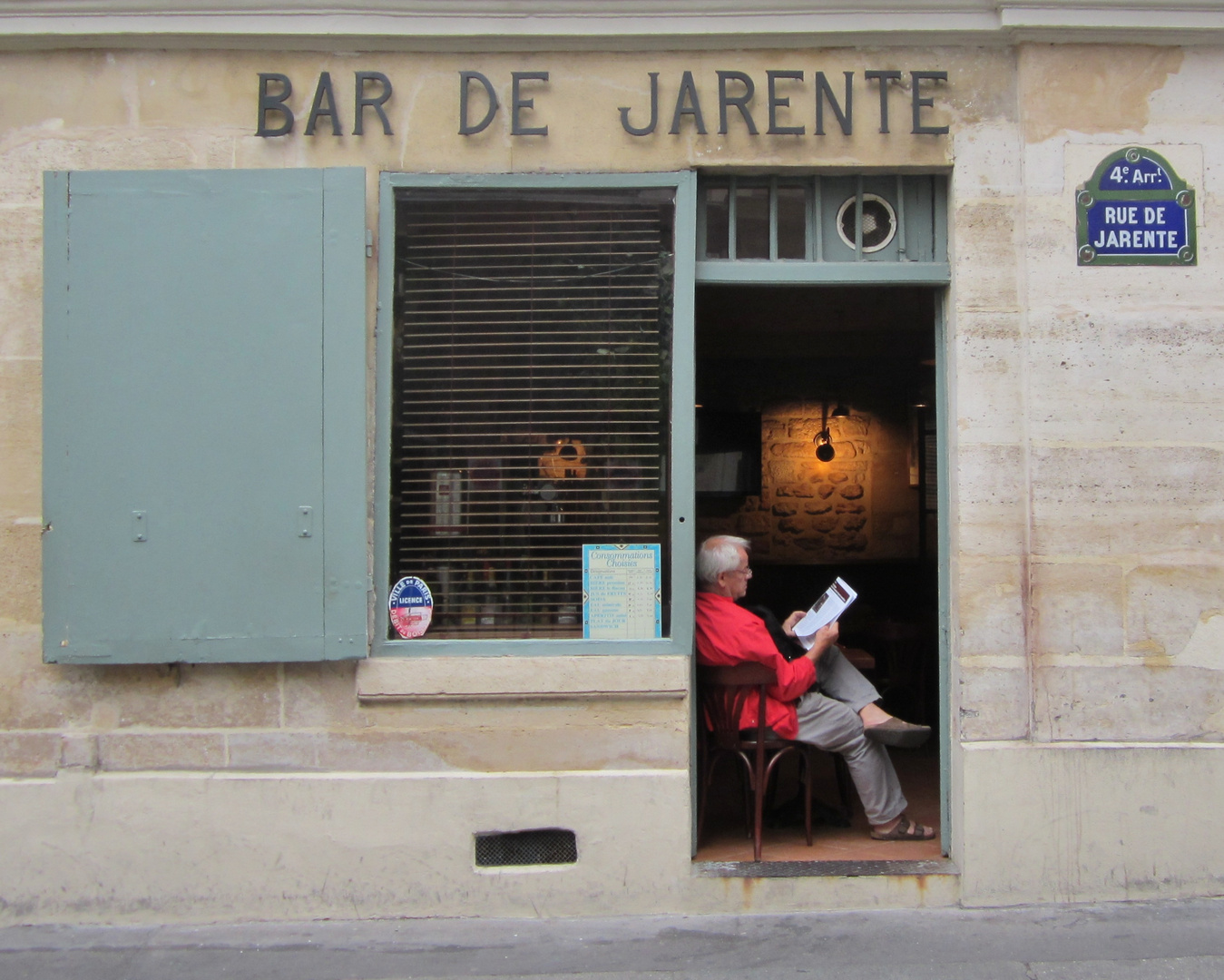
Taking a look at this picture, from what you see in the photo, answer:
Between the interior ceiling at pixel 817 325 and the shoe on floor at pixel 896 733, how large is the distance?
3.84 m

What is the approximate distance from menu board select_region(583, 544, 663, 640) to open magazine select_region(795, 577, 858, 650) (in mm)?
723

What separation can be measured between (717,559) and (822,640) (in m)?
0.59

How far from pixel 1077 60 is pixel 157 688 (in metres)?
4.62

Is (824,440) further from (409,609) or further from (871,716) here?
(409,609)

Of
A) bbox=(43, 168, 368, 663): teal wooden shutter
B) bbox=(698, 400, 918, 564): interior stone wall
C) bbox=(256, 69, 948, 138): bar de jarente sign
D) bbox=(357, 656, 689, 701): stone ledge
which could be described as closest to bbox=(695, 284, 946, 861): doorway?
bbox=(698, 400, 918, 564): interior stone wall

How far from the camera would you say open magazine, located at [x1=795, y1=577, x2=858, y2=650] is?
4.59 metres

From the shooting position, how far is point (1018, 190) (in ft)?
14.5

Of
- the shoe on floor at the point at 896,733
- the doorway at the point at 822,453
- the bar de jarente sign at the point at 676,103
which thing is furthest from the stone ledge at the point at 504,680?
the doorway at the point at 822,453

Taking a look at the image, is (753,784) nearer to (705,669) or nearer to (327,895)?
(705,669)

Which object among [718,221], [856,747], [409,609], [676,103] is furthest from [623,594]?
[676,103]

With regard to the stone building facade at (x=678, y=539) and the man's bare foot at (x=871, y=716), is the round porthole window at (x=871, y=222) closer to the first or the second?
the stone building facade at (x=678, y=539)

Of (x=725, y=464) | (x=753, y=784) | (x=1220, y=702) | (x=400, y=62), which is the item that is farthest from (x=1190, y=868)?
(x=725, y=464)

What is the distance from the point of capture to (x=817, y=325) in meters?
8.83

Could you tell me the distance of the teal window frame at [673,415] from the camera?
14.4ft
